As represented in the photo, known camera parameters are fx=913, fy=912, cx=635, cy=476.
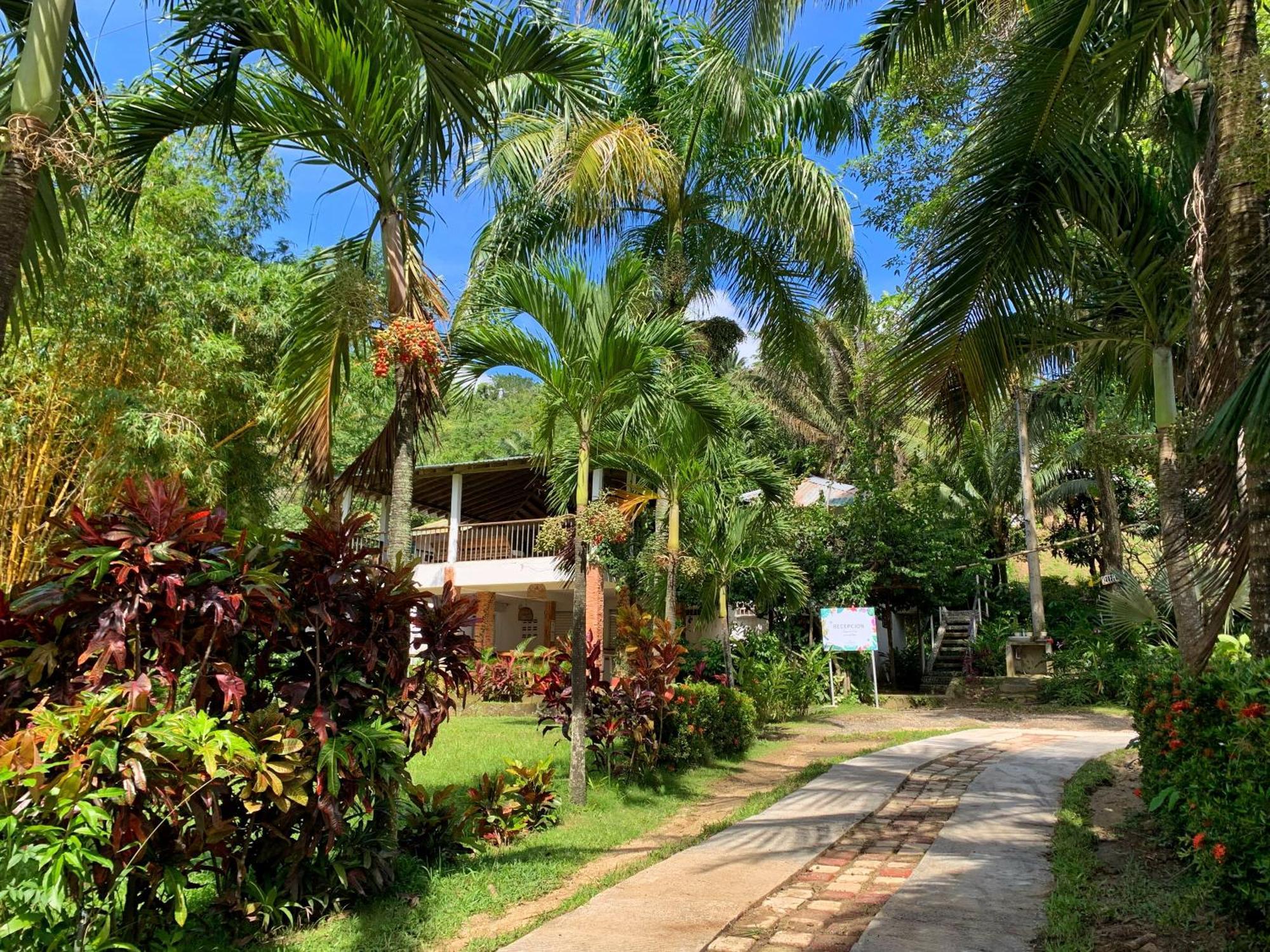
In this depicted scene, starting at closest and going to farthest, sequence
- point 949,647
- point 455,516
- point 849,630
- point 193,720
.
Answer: point 193,720 → point 849,630 → point 455,516 → point 949,647

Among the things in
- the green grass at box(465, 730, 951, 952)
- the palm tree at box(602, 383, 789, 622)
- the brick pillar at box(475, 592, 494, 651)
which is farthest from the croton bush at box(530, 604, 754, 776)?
the brick pillar at box(475, 592, 494, 651)

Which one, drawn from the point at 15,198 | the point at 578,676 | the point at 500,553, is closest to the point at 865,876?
the point at 578,676

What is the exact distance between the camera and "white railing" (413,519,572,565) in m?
21.0

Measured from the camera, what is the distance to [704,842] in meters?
6.45

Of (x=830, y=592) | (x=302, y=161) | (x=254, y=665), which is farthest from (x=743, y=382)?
(x=254, y=665)

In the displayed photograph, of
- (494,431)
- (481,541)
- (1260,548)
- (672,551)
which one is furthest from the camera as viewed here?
(494,431)

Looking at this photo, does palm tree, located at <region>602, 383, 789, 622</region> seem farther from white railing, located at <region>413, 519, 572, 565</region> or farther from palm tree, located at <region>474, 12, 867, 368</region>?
white railing, located at <region>413, 519, 572, 565</region>

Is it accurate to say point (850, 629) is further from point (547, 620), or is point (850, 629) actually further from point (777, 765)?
point (547, 620)

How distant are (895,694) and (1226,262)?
16210 millimetres

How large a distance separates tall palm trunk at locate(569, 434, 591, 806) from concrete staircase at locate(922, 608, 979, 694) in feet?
49.6

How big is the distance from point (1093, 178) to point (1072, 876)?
4136 millimetres

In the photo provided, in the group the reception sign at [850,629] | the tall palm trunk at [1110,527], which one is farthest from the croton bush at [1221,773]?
the tall palm trunk at [1110,527]

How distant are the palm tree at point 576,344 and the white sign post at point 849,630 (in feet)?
33.4

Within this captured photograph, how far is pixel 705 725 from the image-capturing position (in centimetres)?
1032
